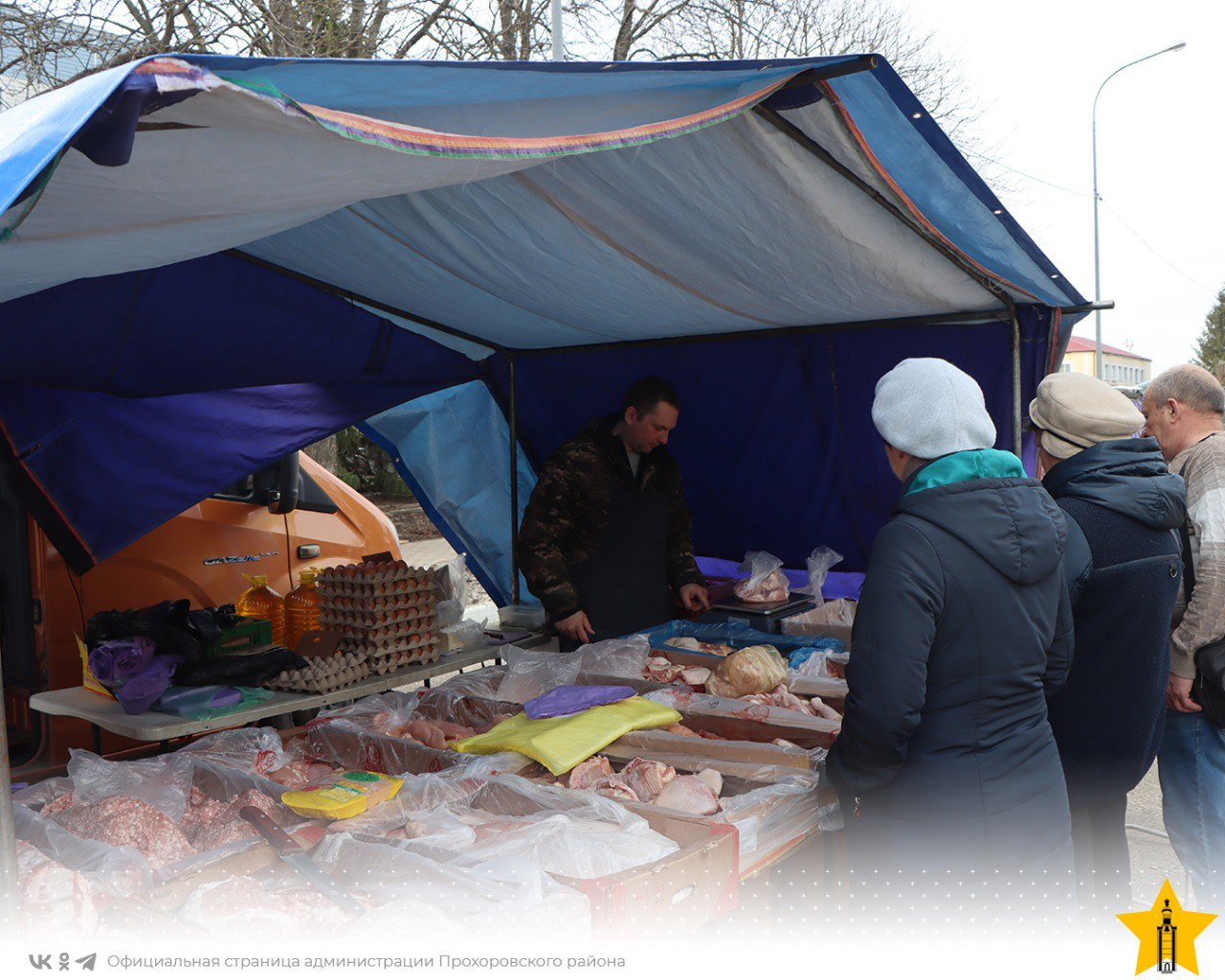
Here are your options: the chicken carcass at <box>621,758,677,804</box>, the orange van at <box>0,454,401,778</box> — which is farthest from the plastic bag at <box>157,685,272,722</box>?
the chicken carcass at <box>621,758,677,804</box>

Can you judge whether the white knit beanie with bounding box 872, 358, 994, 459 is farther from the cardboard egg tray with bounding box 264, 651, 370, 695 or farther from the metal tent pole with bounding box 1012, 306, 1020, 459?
the cardboard egg tray with bounding box 264, 651, 370, 695

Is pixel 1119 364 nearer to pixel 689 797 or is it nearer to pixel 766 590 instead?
pixel 766 590

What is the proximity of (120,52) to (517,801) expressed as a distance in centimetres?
906

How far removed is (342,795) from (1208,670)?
99.2 inches

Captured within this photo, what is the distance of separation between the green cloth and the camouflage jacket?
2554 mm

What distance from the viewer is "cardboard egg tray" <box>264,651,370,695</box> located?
148 inches

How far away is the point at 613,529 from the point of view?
462 centimetres

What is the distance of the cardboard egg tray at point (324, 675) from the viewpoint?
3768mm

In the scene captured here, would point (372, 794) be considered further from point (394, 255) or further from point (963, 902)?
point (394, 255)

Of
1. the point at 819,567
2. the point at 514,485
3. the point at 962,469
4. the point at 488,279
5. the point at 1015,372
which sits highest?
the point at 488,279

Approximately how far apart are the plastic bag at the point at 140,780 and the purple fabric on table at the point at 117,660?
1.16 meters

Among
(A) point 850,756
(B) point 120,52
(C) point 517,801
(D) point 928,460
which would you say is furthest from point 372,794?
(B) point 120,52

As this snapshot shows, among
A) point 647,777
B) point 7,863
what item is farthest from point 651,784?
point 7,863

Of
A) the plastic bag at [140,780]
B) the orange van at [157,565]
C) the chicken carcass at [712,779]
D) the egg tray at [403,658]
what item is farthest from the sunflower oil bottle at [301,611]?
the chicken carcass at [712,779]
